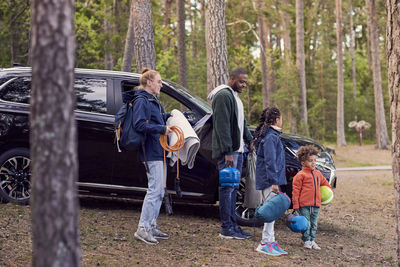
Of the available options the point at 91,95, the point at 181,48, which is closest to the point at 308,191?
the point at 91,95

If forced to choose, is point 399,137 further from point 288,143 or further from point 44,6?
point 44,6

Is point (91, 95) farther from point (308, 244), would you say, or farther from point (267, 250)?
point (308, 244)

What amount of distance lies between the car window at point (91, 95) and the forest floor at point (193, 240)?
1515mm

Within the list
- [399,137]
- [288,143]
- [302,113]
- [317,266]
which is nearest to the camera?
[399,137]

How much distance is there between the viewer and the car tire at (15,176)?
24.8 ft

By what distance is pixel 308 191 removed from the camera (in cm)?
663

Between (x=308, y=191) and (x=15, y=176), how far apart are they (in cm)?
411

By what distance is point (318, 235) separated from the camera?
7.64 m

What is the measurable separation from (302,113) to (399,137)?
20.7m

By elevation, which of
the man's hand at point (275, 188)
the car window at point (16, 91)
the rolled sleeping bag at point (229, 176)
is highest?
the car window at point (16, 91)

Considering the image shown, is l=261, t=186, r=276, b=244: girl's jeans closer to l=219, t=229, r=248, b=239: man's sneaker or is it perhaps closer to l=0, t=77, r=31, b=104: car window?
l=219, t=229, r=248, b=239: man's sneaker

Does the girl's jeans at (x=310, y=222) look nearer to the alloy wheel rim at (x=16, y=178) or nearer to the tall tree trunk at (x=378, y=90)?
the alloy wheel rim at (x=16, y=178)

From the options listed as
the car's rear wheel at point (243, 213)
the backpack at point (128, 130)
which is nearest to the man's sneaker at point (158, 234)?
the backpack at point (128, 130)

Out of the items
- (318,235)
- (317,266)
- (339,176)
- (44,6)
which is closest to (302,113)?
(339,176)
